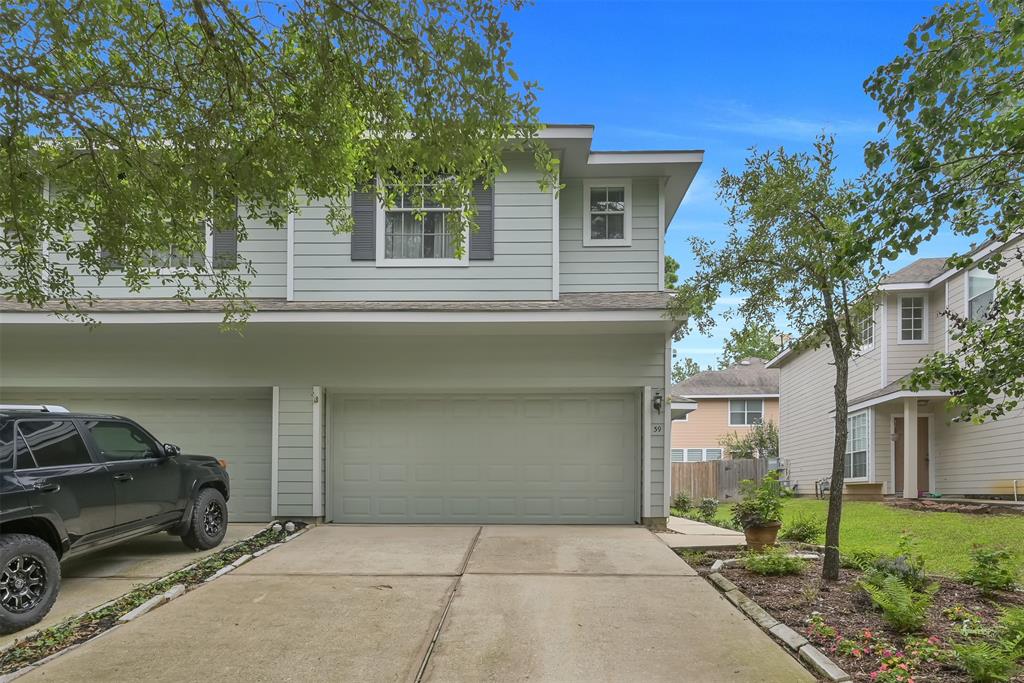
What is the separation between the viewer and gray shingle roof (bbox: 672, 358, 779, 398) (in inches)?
1289

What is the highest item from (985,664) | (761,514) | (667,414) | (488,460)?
(667,414)

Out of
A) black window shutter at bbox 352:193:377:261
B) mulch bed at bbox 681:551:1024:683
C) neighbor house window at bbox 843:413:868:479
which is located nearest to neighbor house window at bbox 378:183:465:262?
black window shutter at bbox 352:193:377:261

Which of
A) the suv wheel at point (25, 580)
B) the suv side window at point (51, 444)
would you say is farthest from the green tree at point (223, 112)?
the suv wheel at point (25, 580)

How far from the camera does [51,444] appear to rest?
6.79 metres

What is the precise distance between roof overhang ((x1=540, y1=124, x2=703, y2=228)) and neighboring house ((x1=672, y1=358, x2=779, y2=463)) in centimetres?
2200

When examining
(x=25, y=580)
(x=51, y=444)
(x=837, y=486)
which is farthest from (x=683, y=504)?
(x=25, y=580)

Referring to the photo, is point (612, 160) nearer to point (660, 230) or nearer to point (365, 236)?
point (660, 230)

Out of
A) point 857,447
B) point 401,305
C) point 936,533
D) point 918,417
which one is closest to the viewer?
point 401,305

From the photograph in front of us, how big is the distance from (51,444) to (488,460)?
620 cm

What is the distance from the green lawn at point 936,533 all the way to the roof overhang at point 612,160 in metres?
5.85

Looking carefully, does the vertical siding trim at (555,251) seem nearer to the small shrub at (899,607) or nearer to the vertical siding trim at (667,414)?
the vertical siding trim at (667,414)

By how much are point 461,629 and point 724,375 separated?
30024mm

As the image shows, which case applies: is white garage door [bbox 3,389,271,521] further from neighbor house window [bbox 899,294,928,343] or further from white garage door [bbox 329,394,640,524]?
neighbor house window [bbox 899,294,928,343]

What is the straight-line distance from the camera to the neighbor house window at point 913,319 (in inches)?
759
